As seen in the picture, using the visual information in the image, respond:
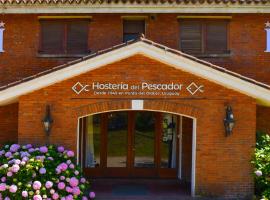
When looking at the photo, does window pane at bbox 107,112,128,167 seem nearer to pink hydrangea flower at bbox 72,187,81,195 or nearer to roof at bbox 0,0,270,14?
roof at bbox 0,0,270,14

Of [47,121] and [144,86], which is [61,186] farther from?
[144,86]

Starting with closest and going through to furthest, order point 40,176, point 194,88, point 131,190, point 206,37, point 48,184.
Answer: point 48,184 < point 40,176 < point 194,88 < point 131,190 < point 206,37

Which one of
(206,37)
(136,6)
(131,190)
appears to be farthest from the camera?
(206,37)

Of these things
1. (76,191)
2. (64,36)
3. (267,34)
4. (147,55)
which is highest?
(267,34)

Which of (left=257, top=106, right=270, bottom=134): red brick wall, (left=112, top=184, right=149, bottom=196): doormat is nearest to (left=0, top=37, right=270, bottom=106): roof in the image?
(left=257, top=106, right=270, bottom=134): red brick wall

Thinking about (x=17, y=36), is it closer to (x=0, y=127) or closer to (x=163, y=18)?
(x=0, y=127)

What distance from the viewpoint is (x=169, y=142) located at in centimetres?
1558

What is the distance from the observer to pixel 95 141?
15430mm

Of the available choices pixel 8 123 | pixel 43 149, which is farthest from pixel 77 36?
pixel 43 149

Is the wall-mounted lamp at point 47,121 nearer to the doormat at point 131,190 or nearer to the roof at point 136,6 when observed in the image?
the doormat at point 131,190

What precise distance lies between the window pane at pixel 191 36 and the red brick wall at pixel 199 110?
120 inches

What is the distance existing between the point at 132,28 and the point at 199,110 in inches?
176

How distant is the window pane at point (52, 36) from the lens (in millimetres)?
15594

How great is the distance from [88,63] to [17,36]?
14.4ft
